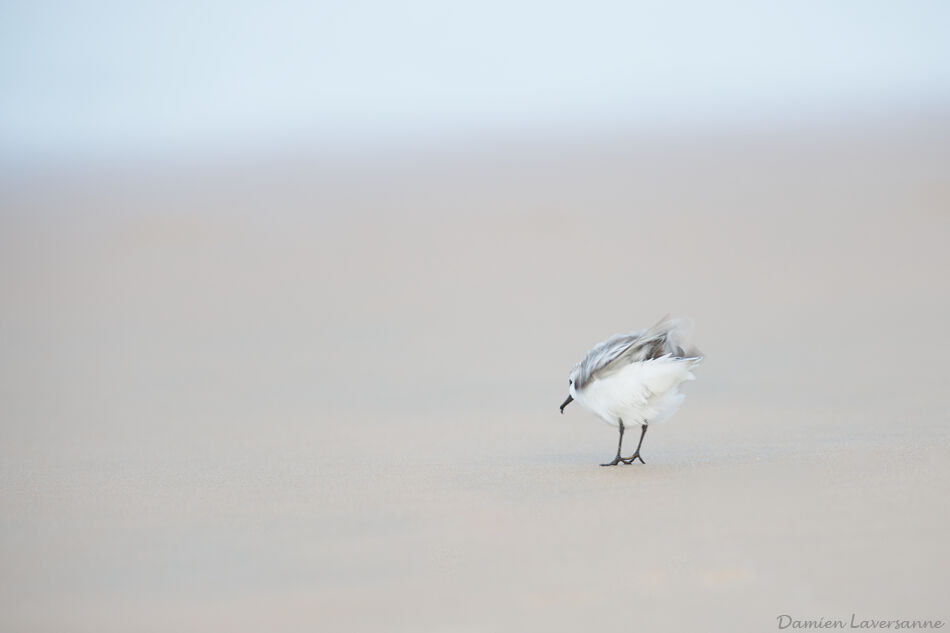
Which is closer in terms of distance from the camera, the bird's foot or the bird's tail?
the bird's tail

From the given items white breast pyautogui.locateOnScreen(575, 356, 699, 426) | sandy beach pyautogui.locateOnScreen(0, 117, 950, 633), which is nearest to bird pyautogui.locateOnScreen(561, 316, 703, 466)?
white breast pyautogui.locateOnScreen(575, 356, 699, 426)

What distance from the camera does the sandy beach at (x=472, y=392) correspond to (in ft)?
17.8

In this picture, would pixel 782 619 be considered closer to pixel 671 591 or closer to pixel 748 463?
pixel 671 591

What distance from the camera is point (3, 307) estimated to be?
1764cm

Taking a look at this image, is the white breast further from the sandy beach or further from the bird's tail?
the sandy beach

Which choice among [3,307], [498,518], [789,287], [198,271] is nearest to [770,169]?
[789,287]

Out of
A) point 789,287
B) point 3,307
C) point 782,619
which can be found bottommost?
point 782,619

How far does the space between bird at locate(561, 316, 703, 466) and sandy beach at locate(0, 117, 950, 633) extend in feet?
1.17

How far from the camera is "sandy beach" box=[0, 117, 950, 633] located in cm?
542

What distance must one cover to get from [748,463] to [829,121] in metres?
15.4

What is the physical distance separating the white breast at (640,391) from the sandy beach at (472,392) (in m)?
0.34

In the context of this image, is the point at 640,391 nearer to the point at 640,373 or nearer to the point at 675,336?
the point at 640,373

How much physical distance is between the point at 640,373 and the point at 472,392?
397 centimetres

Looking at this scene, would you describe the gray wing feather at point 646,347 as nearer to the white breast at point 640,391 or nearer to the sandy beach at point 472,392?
the white breast at point 640,391
